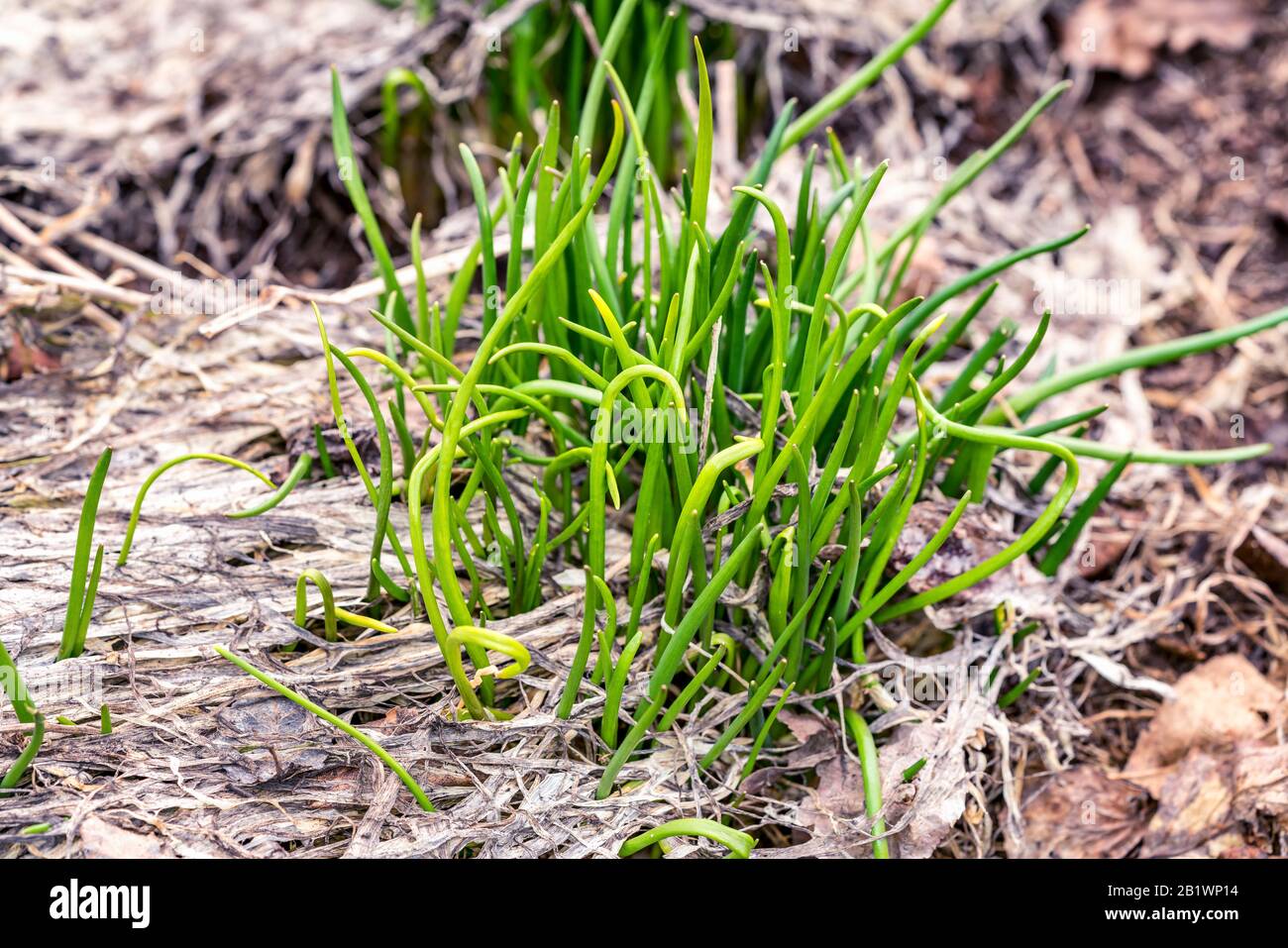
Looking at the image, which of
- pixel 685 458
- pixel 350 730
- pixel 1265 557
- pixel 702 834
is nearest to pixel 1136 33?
pixel 1265 557

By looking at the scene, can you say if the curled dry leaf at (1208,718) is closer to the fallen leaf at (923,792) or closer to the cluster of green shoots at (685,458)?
the cluster of green shoots at (685,458)

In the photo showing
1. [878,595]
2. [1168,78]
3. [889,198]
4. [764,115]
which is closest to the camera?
[878,595]

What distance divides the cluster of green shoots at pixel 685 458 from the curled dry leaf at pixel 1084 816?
189 mm

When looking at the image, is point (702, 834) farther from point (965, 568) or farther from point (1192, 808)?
point (1192, 808)

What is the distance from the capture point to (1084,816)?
147 centimetres

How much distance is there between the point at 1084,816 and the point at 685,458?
85 cm

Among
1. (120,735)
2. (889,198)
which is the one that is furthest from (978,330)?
(120,735)

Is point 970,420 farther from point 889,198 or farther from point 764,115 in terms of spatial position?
point 764,115

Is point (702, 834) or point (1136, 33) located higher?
point (1136, 33)

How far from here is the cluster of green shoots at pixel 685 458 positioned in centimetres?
114

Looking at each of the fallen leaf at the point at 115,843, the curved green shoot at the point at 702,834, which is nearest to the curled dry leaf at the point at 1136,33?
the curved green shoot at the point at 702,834

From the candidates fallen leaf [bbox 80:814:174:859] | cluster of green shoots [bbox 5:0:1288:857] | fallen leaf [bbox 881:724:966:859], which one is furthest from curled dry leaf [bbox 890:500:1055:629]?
fallen leaf [bbox 80:814:174:859]
